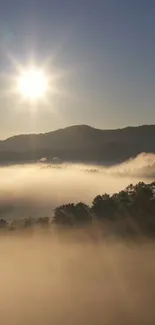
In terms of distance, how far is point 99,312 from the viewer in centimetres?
5900

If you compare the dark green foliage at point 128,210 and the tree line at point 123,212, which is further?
the tree line at point 123,212

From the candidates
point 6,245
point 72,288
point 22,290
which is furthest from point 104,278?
point 6,245

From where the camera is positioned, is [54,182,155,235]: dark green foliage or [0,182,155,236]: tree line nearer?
[54,182,155,235]: dark green foliage

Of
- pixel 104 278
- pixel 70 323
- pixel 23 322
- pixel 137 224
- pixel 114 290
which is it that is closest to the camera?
pixel 70 323

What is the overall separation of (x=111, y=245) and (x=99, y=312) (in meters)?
35.0

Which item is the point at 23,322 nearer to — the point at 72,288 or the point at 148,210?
the point at 72,288

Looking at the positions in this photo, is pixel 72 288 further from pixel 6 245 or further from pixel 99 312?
pixel 6 245

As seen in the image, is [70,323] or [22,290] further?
[22,290]

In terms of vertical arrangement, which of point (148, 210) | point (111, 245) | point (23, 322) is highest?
point (148, 210)

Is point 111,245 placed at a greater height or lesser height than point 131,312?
greater

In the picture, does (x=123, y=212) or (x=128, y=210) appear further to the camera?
(x=128, y=210)

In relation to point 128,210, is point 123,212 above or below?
below

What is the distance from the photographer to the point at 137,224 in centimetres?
8875

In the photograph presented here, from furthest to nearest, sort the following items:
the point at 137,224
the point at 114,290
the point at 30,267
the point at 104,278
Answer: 1. the point at 30,267
2. the point at 137,224
3. the point at 104,278
4. the point at 114,290
